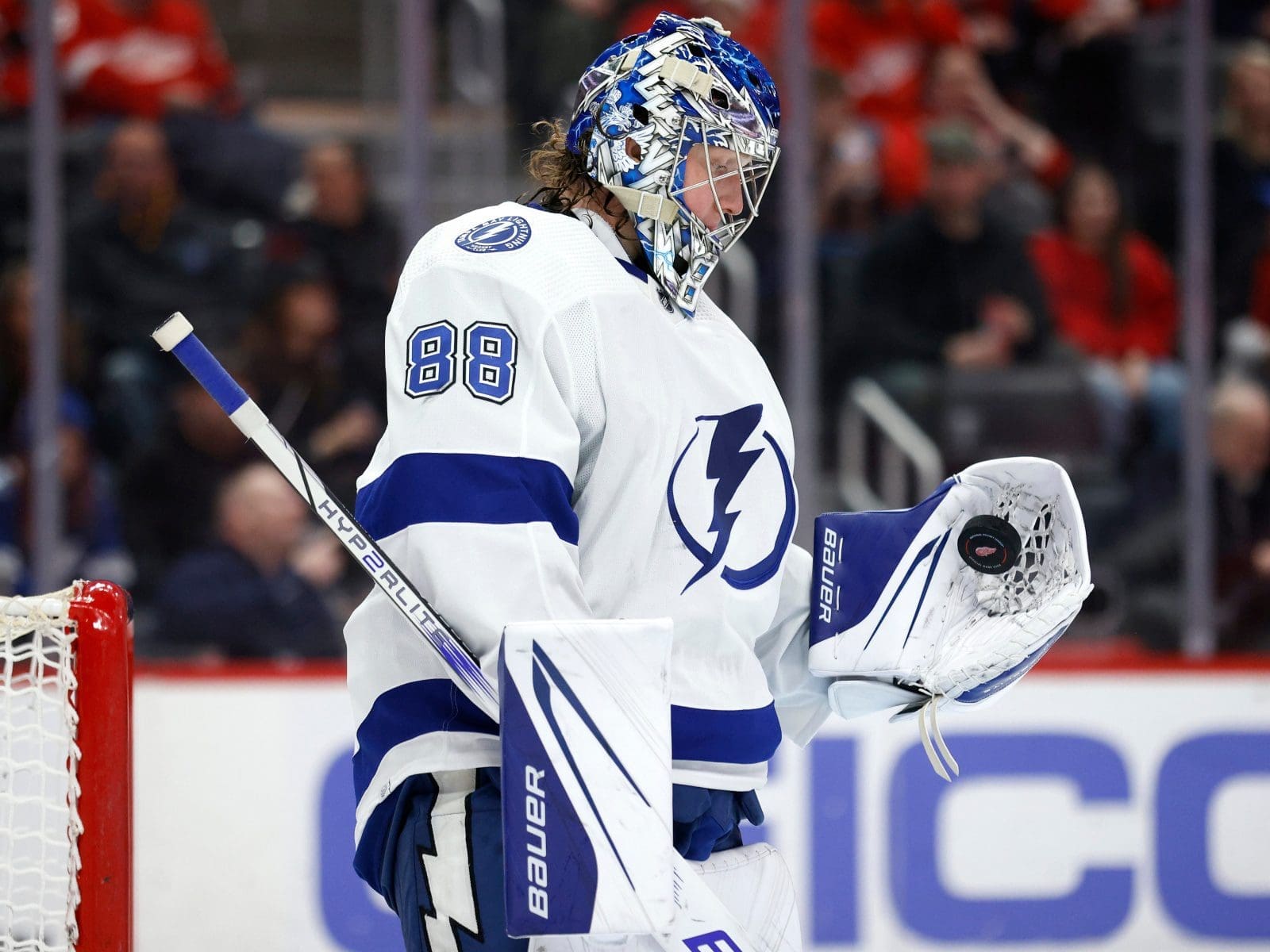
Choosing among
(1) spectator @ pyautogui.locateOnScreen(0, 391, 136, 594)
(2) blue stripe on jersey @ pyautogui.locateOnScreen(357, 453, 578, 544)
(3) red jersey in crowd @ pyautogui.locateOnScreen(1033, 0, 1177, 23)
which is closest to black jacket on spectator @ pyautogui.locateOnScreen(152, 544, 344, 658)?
(1) spectator @ pyautogui.locateOnScreen(0, 391, 136, 594)

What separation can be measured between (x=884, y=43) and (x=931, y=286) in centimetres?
65

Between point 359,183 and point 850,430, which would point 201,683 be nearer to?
point 359,183

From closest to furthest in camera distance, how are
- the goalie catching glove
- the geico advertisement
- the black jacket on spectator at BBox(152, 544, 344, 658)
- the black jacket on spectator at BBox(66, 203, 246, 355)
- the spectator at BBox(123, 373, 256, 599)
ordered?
the goalie catching glove, the geico advertisement, the black jacket on spectator at BBox(152, 544, 344, 658), the spectator at BBox(123, 373, 256, 599), the black jacket on spectator at BBox(66, 203, 246, 355)

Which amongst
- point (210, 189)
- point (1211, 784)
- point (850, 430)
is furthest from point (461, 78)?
point (1211, 784)

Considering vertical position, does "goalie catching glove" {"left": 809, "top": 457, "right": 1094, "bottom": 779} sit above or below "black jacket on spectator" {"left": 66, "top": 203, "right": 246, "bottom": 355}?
below

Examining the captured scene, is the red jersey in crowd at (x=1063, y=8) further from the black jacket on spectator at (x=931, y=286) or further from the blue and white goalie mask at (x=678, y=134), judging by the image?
the blue and white goalie mask at (x=678, y=134)

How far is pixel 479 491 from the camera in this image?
4.50 feet

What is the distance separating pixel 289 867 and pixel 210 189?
1604 mm

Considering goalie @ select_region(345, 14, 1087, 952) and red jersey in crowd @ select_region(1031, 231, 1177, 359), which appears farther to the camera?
red jersey in crowd @ select_region(1031, 231, 1177, 359)

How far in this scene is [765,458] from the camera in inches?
63.4

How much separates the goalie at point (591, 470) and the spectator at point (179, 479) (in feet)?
6.79

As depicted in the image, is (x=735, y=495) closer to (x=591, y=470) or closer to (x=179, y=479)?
(x=591, y=470)

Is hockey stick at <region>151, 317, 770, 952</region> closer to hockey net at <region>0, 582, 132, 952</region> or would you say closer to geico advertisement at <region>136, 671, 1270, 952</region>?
hockey net at <region>0, 582, 132, 952</region>

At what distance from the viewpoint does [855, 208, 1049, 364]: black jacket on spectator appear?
150 inches
